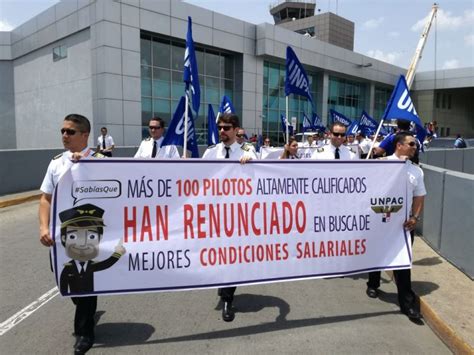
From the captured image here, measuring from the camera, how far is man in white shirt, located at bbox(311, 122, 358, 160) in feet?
16.1

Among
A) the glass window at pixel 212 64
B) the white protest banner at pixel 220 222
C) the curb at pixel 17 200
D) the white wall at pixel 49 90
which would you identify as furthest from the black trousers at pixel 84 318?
the glass window at pixel 212 64

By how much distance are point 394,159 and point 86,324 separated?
3.41 metres

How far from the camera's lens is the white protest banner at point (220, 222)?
3.26 meters

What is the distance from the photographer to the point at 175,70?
24.5 m

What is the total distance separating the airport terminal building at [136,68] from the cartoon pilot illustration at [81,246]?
18887mm

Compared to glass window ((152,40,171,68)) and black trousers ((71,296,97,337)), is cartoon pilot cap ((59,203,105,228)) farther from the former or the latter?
glass window ((152,40,171,68))

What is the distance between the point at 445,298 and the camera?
13.5 ft

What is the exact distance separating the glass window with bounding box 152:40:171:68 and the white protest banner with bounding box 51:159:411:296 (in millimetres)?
21486

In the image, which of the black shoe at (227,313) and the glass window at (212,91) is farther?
the glass window at (212,91)

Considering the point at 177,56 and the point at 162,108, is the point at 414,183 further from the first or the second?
the point at 177,56

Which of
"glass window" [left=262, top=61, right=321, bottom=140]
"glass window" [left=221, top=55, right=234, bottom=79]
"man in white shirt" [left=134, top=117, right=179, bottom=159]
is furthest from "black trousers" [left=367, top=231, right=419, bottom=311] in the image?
"glass window" [left=262, top=61, right=321, bottom=140]

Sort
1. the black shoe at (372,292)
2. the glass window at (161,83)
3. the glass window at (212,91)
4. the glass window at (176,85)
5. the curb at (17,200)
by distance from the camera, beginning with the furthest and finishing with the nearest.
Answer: the glass window at (212,91), the glass window at (176,85), the glass window at (161,83), the curb at (17,200), the black shoe at (372,292)

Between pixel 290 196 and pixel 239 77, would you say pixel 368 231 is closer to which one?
pixel 290 196

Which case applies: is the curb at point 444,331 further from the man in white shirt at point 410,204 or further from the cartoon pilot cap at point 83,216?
the cartoon pilot cap at point 83,216
